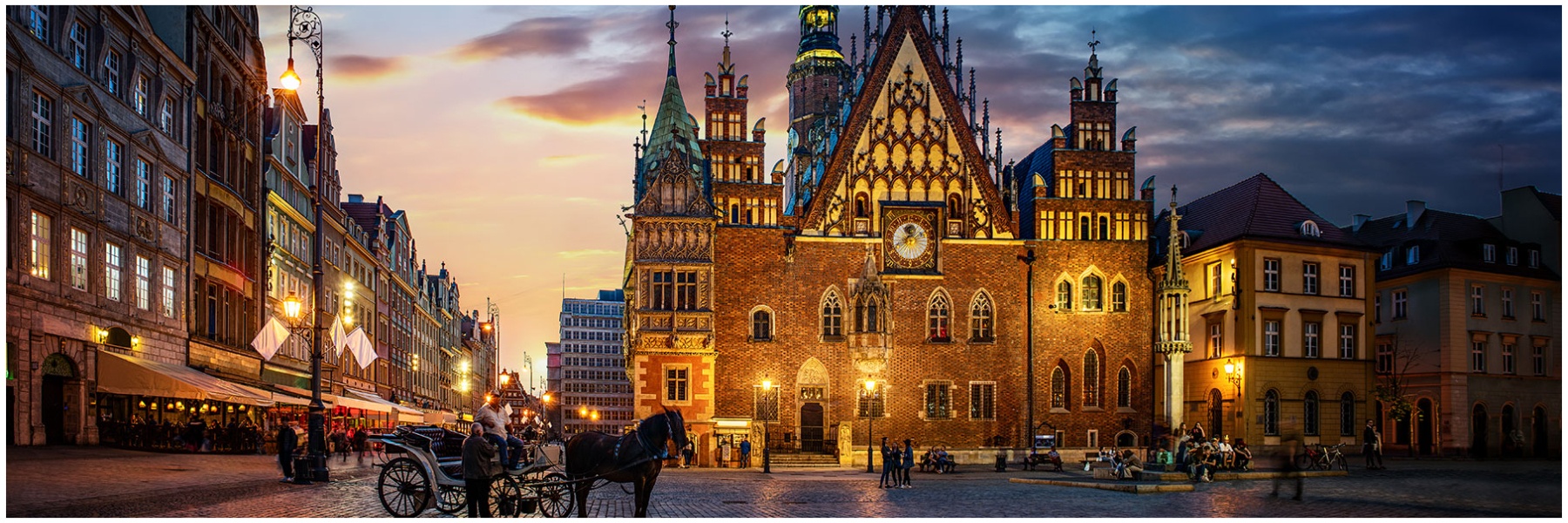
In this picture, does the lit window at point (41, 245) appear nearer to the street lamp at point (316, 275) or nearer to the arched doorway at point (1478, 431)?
the street lamp at point (316, 275)

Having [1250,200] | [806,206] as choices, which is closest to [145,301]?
[806,206]

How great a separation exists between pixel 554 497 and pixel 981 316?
123 feet

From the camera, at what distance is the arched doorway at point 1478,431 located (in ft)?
185

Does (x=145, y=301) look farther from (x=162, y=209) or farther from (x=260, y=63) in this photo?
(x=260, y=63)

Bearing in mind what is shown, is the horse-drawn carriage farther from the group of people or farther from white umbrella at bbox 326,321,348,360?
white umbrella at bbox 326,321,348,360

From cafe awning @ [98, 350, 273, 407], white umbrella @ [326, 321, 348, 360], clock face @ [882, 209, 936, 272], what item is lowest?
cafe awning @ [98, 350, 273, 407]

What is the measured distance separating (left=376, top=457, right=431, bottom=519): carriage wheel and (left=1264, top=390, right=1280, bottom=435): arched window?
40.3m

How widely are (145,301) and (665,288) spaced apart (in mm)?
20954

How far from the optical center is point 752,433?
53812 millimetres

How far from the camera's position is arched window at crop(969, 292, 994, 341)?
5688 cm

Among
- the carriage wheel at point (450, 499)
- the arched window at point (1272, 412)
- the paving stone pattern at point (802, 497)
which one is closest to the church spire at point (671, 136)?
the paving stone pattern at point (802, 497)

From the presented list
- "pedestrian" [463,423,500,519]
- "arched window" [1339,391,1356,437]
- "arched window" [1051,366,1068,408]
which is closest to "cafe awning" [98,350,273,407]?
"pedestrian" [463,423,500,519]

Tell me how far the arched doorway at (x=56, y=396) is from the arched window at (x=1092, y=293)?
3747cm

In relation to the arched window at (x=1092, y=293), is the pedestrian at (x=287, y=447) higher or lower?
lower
